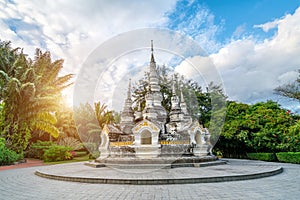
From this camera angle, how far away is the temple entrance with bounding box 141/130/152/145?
13.5 metres

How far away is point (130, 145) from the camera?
518 inches

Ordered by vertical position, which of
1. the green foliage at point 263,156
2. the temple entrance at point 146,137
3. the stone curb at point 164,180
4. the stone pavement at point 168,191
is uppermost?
the temple entrance at point 146,137

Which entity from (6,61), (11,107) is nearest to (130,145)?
(11,107)

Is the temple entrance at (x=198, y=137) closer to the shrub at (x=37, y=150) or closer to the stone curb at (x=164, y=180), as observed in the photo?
the stone curb at (x=164, y=180)

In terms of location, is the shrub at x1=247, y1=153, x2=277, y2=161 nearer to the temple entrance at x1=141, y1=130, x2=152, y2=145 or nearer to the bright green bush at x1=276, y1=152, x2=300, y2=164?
the bright green bush at x1=276, y1=152, x2=300, y2=164

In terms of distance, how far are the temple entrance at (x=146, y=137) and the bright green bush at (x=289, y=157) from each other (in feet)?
36.3

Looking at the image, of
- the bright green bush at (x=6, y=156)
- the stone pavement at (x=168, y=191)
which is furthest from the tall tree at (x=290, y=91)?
the bright green bush at (x=6, y=156)

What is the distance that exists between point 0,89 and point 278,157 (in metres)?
25.3

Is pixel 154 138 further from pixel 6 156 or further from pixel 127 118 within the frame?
pixel 6 156

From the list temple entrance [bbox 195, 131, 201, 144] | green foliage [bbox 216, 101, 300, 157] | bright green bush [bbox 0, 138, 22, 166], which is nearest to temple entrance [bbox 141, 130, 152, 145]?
temple entrance [bbox 195, 131, 201, 144]

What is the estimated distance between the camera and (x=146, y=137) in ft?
44.8

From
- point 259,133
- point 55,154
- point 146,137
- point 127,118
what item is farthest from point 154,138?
point 55,154

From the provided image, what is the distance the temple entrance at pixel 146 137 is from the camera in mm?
13477

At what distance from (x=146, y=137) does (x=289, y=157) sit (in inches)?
450
